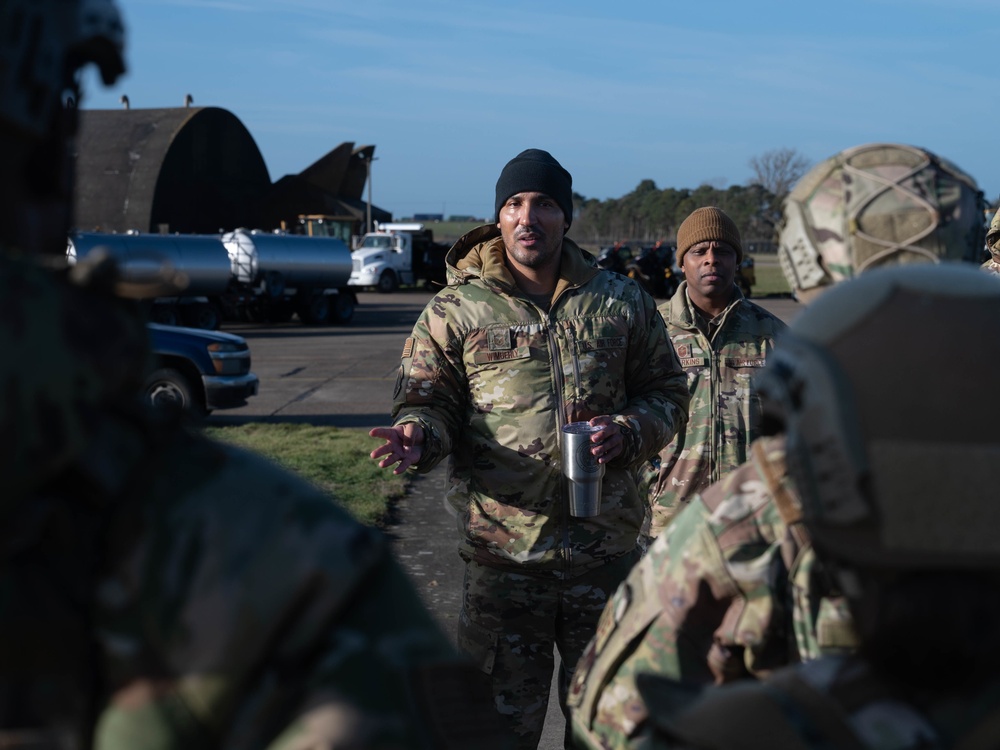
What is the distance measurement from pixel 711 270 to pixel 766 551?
3484 mm

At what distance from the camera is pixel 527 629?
12.7 feet

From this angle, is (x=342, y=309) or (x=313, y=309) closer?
(x=313, y=309)

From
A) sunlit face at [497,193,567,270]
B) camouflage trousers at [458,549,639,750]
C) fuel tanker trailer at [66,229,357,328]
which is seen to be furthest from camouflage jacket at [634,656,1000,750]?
fuel tanker trailer at [66,229,357,328]

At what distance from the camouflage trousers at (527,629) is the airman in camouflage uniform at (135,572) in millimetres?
2609

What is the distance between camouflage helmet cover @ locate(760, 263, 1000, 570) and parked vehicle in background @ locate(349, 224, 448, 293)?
113 feet

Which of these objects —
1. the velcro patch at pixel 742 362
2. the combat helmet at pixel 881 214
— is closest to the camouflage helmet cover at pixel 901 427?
the combat helmet at pixel 881 214

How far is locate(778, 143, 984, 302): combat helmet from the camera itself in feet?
6.05

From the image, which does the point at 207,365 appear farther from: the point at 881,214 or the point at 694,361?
the point at 881,214

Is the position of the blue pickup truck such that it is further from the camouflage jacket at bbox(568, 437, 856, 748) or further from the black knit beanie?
the camouflage jacket at bbox(568, 437, 856, 748)

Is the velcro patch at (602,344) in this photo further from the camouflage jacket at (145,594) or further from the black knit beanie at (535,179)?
the camouflage jacket at (145,594)

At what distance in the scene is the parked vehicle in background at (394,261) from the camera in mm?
37219

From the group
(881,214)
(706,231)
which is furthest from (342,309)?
(881,214)

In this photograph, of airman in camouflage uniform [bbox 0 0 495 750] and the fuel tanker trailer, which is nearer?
airman in camouflage uniform [bbox 0 0 495 750]

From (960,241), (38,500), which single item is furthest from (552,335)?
(38,500)
